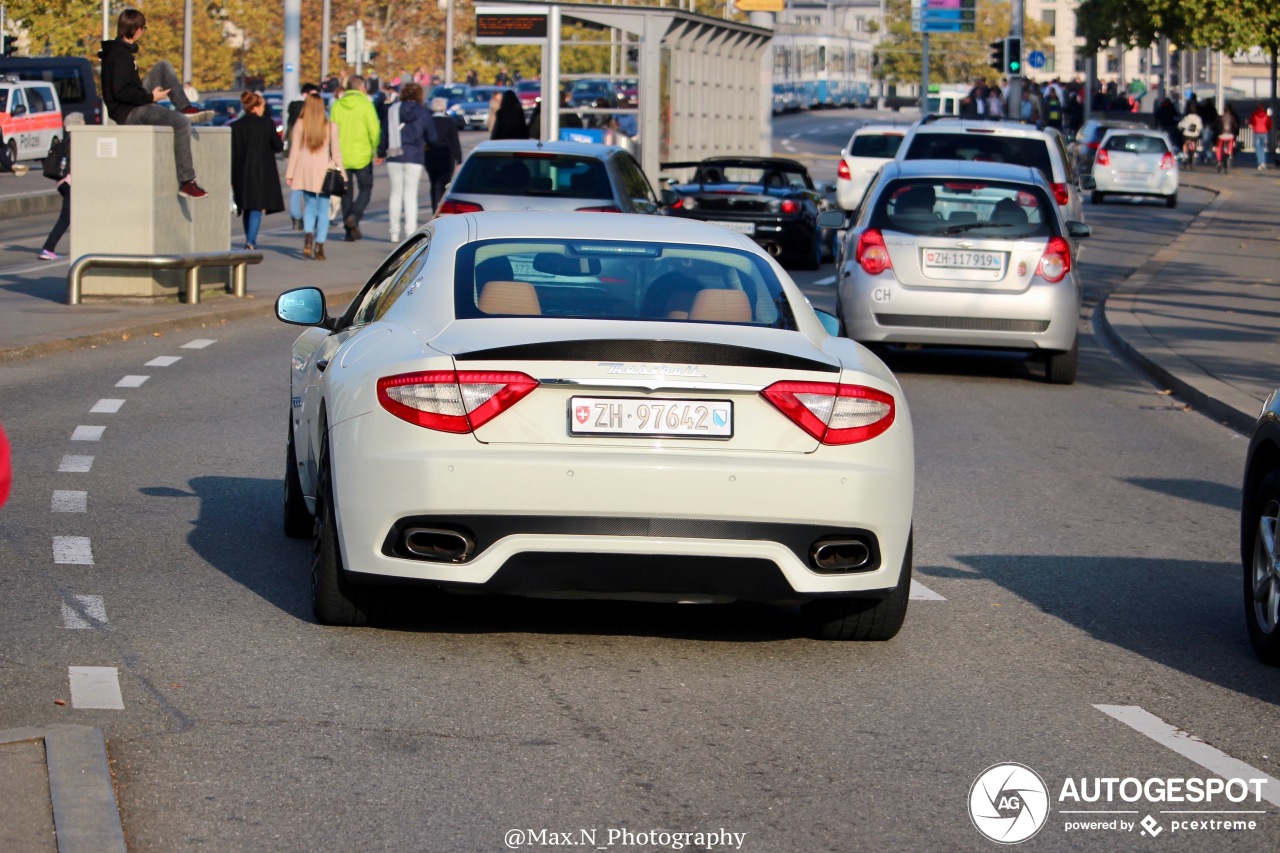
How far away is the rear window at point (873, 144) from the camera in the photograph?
115ft

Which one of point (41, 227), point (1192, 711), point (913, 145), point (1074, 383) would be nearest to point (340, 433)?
point (1192, 711)

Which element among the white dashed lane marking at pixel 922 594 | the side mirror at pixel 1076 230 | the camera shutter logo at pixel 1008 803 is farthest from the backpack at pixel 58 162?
the camera shutter logo at pixel 1008 803

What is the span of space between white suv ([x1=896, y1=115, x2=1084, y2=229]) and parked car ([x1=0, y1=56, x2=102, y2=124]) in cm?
3619

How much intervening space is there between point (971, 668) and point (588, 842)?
2.26 metres

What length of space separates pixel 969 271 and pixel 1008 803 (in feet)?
33.5

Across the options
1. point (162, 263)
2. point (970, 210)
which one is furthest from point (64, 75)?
point (970, 210)

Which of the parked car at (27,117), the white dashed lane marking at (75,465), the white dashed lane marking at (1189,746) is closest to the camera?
the white dashed lane marking at (1189,746)

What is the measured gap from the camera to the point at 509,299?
21.7 feet

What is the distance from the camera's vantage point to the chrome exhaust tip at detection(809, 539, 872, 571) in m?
6.19

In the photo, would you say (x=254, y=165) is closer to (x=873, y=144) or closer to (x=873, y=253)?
(x=873, y=253)

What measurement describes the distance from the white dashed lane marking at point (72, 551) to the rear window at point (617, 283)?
6.81 feet

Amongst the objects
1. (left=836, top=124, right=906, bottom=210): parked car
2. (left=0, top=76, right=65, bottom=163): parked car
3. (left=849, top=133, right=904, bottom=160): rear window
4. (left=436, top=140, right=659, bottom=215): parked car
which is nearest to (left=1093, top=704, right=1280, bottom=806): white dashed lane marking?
(left=436, top=140, right=659, bottom=215): parked car

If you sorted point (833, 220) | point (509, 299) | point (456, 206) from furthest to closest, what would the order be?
point (456, 206) < point (833, 220) < point (509, 299)

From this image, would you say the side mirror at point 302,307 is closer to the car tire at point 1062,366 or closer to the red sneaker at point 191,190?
the car tire at point 1062,366
